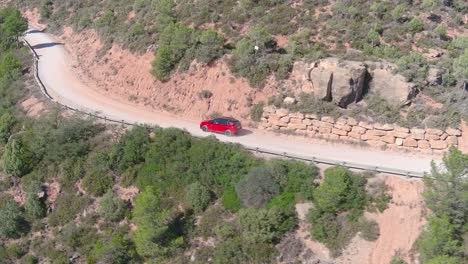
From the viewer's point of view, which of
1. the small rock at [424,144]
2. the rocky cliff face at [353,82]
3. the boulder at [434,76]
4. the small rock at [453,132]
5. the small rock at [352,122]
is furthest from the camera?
the boulder at [434,76]

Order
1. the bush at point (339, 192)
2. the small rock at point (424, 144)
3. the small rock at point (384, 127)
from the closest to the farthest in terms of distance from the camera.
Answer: the bush at point (339, 192)
the small rock at point (424, 144)
the small rock at point (384, 127)

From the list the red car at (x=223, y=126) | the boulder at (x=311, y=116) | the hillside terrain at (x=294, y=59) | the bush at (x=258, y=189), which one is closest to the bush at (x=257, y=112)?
the hillside terrain at (x=294, y=59)

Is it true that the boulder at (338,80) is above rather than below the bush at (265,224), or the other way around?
above

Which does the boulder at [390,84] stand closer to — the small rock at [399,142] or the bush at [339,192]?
the small rock at [399,142]

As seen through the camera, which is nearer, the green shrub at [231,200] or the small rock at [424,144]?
the green shrub at [231,200]

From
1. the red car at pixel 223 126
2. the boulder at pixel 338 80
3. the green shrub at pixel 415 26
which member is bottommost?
the red car at pixel 223 126

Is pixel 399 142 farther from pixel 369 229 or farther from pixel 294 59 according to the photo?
pixel 294 59

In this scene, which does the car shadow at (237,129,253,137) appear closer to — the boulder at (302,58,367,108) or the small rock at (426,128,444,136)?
the boulder at (302,58,367,108)
